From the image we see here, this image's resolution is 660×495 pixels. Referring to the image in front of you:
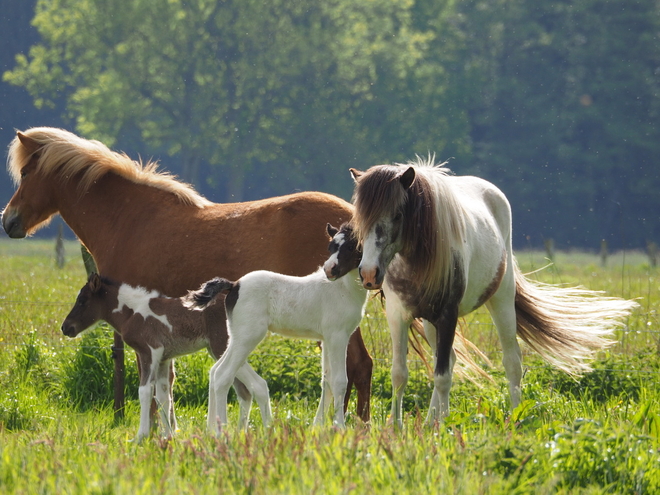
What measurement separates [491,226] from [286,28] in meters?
36.1

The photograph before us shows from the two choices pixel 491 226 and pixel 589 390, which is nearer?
pixel 491 226

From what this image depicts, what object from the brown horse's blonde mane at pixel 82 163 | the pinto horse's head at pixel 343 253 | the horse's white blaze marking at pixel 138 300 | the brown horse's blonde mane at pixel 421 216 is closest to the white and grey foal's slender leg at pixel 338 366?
the pinto horse's head at pixel 343 253

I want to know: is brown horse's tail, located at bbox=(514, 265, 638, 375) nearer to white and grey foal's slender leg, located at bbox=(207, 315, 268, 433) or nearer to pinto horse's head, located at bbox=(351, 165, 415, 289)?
pinto horse's head, located at bbox=(351, 165, 415, 289)

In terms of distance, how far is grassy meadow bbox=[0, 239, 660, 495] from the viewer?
3664mm

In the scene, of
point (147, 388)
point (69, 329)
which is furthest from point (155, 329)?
point (69, 329)

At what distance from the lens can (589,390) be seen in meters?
7.20

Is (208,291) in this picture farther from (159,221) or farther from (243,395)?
(159,221)

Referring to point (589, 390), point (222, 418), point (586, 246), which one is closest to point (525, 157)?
point (586, 246)

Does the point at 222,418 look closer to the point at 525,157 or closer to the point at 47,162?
the point at 47,162

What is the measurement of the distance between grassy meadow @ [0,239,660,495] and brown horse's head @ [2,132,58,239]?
138 cm

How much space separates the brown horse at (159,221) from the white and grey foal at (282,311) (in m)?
0.48

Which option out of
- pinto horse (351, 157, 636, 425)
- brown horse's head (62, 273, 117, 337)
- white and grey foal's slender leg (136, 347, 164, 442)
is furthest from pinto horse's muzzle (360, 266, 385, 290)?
brown horse's head (62, 273, 117, 337)

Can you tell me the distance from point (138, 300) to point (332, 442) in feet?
7.58

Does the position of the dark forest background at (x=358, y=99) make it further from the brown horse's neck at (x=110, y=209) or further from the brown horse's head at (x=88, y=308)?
the brown horse's head at (x=88, y=308)
